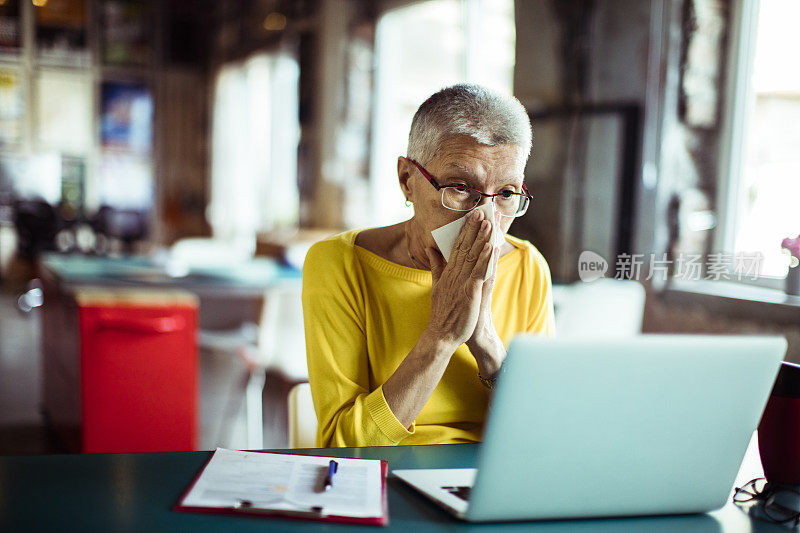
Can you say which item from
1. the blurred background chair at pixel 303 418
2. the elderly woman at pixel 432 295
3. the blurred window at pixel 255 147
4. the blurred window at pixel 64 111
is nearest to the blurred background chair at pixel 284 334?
the blurred background chair at pixel 303 418

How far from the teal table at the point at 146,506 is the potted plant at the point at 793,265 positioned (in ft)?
4.62

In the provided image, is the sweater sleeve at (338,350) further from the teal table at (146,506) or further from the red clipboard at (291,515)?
the red clipboard at (291,515)

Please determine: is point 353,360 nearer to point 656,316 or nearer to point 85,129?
point 656,316

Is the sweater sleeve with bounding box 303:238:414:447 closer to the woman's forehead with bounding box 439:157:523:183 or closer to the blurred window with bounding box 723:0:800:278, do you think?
the woman's forehead with bounding box 439:157:523:183

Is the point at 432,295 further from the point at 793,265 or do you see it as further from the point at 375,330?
the point at 793,265

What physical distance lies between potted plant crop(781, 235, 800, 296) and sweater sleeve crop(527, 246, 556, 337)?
110 cm

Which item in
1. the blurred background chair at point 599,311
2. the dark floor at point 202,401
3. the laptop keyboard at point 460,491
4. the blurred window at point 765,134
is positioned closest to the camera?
the laptop keyboard at point 460,491

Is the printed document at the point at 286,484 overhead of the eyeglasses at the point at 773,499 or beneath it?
overhead

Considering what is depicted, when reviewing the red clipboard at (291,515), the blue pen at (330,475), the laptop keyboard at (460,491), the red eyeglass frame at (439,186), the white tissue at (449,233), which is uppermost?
the red eyeglass frame at (439,186)

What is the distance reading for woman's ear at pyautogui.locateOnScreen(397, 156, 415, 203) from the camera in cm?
134

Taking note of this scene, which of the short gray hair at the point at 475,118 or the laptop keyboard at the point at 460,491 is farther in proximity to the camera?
the short gray hair at the point at 475,118

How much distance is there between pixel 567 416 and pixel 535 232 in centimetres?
305

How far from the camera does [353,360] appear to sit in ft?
4.33

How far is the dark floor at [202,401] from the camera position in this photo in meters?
3.06
